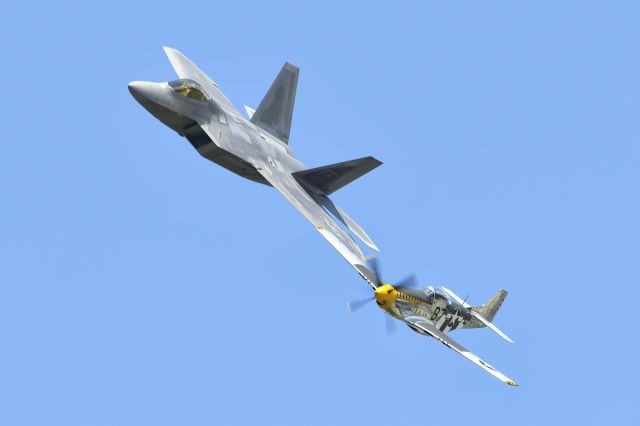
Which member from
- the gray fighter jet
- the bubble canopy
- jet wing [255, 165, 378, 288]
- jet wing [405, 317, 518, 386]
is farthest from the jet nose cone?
jet wing [405, 317, 518, 386]

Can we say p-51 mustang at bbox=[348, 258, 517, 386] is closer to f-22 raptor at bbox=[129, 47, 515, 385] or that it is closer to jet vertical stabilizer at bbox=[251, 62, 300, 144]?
f-22 raptor at bbox=[129, 47, 515, 385]

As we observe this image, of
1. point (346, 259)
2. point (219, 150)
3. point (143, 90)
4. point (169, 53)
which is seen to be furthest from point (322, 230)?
point (169, 53)

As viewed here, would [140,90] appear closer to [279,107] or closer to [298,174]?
[298,174]

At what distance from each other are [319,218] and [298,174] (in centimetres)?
487

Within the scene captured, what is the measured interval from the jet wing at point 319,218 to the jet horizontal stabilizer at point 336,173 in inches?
37.1

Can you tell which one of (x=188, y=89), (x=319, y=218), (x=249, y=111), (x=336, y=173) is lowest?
(x=319, y=218)

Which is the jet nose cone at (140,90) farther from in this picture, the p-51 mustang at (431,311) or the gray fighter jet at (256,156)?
the p-51 mustang at (431,311)

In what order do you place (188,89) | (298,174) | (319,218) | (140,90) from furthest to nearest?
1. (298,174)
2. (188,89)
3. (319,218)
4. (140,90)

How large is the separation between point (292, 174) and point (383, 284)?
9.86 metres

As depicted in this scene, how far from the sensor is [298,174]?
6738 cm

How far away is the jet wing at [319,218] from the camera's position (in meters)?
60.2

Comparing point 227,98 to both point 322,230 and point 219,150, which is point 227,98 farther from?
point 322,230

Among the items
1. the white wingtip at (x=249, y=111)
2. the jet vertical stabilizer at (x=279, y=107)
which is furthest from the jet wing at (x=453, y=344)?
the white wingtip at (x=249, y=111)

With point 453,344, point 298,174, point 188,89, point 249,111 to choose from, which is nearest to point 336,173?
point 298,174
